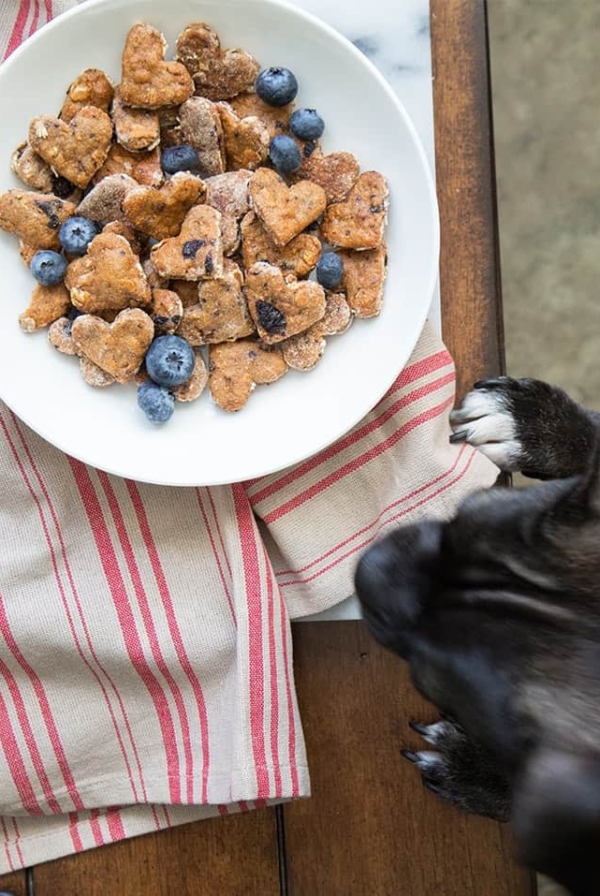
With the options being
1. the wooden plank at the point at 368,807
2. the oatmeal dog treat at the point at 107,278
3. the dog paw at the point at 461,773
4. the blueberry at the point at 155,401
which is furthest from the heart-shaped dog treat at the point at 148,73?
the dog paw at the point at 461,773

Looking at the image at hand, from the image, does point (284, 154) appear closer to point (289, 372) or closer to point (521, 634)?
point (289, 372)

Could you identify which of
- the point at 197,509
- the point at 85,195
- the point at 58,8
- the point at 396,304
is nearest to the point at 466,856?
the point at 197,509

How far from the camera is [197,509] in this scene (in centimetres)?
84

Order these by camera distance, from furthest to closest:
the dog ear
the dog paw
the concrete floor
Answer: the concrete floor, the dog paw, the dog ear

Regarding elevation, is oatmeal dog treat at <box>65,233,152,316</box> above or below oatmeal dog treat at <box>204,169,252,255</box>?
below

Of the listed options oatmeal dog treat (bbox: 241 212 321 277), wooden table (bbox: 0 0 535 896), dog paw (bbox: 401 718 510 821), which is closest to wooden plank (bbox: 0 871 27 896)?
wooden table (bbox: 0 0 535 896)

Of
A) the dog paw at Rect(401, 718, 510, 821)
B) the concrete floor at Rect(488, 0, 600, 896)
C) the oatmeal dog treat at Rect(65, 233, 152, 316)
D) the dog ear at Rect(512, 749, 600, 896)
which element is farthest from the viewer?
the concrete floor at Rect(488, 0, 600, 896)

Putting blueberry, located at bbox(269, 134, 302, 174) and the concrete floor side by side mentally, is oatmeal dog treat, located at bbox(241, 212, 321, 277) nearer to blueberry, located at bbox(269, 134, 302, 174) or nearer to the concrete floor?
blueberry, located at bbox(269, 134, 302, 174)

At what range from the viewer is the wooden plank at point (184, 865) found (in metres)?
0.89

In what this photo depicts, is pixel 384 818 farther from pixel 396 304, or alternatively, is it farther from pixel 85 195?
pixel 85 195

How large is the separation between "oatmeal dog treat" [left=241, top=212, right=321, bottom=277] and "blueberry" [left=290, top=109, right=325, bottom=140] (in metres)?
0.08

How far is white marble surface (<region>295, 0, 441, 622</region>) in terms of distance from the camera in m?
0.81

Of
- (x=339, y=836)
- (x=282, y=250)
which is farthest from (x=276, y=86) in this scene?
(x=339, y=836)

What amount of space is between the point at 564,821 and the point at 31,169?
613 mm
